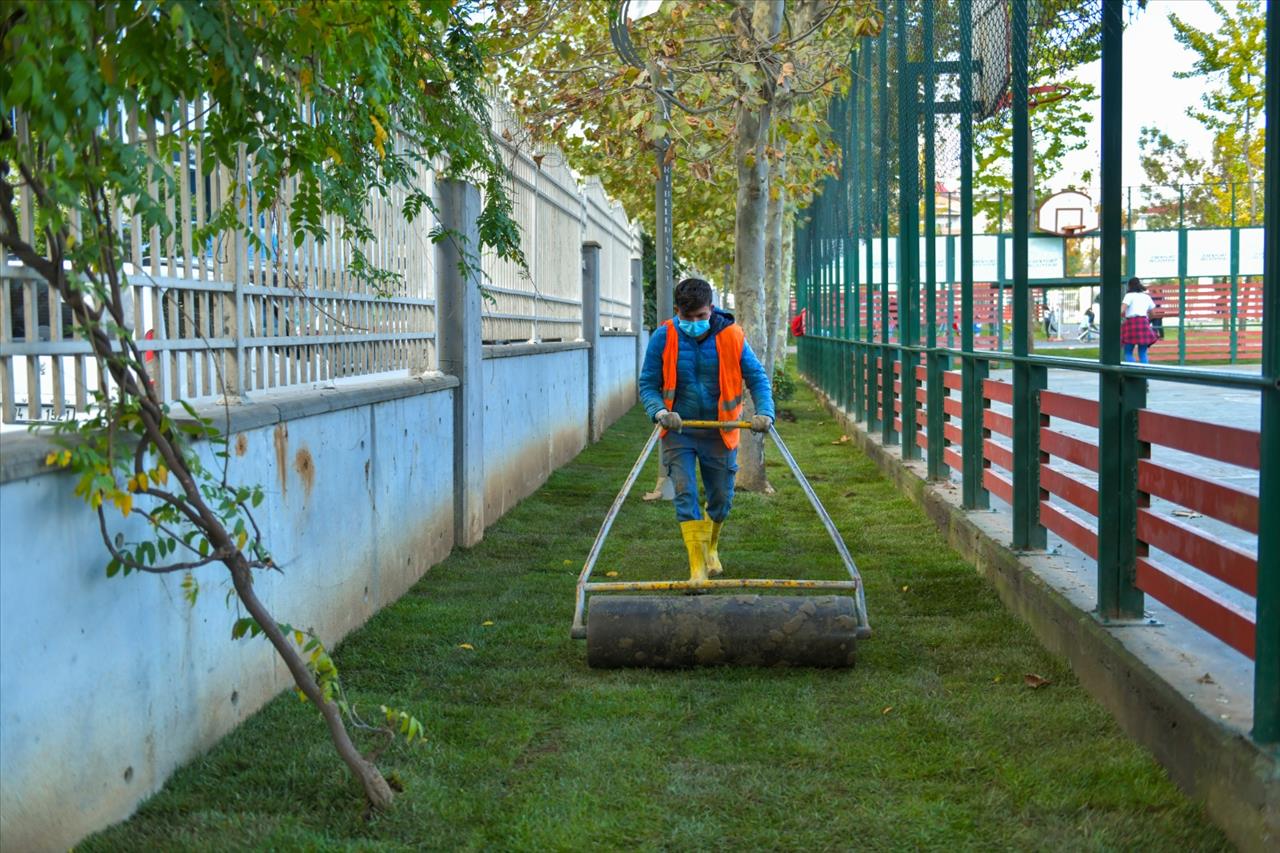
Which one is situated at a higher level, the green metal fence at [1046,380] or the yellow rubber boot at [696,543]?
the green metal fence at [1046,380]

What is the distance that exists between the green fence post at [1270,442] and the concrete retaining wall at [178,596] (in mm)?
3135

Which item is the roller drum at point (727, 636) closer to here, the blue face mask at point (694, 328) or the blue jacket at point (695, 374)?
the blue jacket at point (695, 374)

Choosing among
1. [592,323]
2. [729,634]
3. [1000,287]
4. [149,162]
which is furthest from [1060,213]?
[149,162]

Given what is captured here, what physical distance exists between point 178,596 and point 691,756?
5.76ft

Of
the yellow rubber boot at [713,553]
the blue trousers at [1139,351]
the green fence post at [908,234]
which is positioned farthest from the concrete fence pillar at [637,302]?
the yellow rubber boot at [713,553]

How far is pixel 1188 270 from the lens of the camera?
11.8 metres

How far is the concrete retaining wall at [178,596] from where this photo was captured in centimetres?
380

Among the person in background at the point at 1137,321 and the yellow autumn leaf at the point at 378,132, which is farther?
the person in background at the point at 1137,321

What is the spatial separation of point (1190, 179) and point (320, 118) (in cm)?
462

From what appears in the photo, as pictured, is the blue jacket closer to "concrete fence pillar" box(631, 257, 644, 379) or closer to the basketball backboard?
the basketball backboard

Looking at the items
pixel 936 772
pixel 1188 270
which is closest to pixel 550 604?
pixel 936 772

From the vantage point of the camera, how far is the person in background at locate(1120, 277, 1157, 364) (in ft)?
36.7

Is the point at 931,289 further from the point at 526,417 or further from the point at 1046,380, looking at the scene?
the point at 1046,380

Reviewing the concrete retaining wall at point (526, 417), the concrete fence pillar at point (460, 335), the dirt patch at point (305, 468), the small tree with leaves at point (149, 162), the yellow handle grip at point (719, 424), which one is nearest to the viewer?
the small tree with leaves at point (149, 162)
